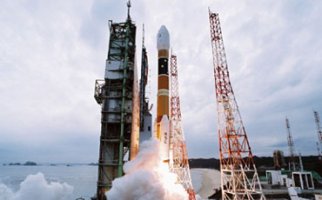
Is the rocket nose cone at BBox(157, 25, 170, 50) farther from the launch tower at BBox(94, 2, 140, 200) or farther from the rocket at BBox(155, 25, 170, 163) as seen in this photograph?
the launch tower at BBox(94, 2, 140, 200)

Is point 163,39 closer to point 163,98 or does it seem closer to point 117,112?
point 163,98

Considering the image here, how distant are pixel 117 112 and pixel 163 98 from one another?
289 inches

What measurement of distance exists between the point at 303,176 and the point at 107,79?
136 ft

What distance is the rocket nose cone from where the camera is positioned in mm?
29234

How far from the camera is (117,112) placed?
70.7ft

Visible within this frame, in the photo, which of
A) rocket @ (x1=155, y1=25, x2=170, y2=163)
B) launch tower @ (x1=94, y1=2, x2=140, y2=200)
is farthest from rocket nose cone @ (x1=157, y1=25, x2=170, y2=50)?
launch tower @ (x1=94, y1=2, x2=140, y2=200)

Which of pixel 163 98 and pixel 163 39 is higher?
pixel 163 39

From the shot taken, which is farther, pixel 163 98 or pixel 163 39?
pixel 163 39

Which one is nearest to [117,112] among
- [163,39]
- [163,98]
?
[163,98]

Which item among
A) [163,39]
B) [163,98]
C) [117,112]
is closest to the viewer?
[117,112]

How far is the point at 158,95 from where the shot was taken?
27781mm

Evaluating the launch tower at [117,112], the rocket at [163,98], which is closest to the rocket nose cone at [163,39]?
the rocket at [163,98]

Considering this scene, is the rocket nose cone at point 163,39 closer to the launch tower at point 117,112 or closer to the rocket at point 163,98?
the rocket at point 163,98

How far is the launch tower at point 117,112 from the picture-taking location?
2084 cm
